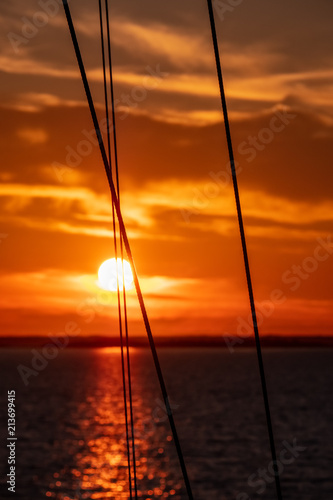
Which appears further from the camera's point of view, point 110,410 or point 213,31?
point 110,410

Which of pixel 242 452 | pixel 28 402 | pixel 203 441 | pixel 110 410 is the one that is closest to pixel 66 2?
pixel 242 452

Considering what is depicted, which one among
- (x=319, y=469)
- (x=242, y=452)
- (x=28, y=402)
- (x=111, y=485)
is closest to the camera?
(x=111, y=485)

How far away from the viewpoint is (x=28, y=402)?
162500 mm

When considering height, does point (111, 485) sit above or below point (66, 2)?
below

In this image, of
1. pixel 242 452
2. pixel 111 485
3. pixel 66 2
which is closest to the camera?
pixel 66 2

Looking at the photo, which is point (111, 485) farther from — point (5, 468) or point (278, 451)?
point (278, 451)

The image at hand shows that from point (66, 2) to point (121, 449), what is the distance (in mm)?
94614

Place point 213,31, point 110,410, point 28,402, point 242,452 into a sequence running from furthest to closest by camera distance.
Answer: point 28,402 → point 110,410 → point 242,452 → point 213,31

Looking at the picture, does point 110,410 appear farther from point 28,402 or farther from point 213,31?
point 213,31

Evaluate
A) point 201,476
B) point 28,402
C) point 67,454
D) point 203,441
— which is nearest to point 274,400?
point 28,402

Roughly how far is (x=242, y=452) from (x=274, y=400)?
74.6m

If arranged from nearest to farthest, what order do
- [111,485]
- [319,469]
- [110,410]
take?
1. [111,485]
2. [319,469]
3. [110,410]

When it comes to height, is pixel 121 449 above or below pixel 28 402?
below

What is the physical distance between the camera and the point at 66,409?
147m
